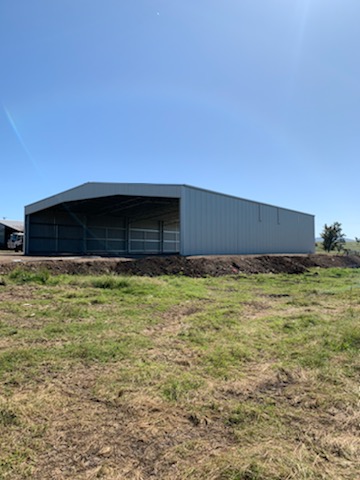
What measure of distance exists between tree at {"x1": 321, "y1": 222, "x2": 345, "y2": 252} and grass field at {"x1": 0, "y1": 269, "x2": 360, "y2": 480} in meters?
46.8

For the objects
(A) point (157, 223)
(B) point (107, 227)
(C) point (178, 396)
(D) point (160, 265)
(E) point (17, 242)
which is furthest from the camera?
(A) point (157, 223)

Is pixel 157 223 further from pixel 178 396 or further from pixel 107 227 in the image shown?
pixel 178 396

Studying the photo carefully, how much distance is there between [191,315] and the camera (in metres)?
7.34

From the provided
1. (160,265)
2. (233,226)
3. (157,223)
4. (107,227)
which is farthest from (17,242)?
(160,265)

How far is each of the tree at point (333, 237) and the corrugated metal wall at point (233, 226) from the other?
1837 cm

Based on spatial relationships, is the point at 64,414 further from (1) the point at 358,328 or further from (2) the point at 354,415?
(1) the point at 358,328

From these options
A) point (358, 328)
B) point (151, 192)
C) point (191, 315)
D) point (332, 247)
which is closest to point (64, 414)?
point (191, 315)

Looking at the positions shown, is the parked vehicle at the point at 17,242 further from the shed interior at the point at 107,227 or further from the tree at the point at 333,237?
the tree at the point at 333,237

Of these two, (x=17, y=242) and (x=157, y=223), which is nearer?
(x=17, y=242)

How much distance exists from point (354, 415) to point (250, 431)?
108 cm

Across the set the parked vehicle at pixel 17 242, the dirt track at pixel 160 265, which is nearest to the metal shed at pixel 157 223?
the dirt track at pixel 160 265

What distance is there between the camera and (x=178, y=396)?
3.44 m

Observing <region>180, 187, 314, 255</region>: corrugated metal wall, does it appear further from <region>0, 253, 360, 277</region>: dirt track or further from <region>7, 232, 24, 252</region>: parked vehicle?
<region>7, 232, 24, 252</region>: parked vehicle

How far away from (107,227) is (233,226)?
14748mm
